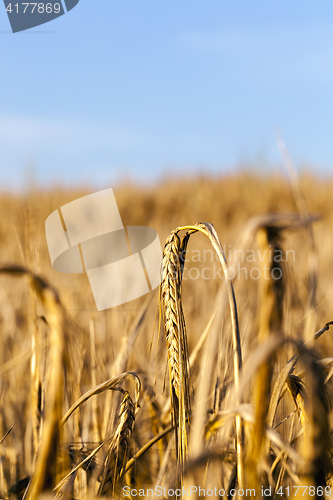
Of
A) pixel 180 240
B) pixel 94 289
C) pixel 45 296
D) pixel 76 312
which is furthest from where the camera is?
pixel 76 312

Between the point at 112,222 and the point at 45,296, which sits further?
the point at 112,222

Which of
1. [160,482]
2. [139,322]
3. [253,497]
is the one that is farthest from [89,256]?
[253,497]

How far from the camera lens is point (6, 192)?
16.7 ft

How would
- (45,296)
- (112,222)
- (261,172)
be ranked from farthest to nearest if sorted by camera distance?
(261,172), (112,222), (45,296)

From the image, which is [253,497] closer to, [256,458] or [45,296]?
[256,458]

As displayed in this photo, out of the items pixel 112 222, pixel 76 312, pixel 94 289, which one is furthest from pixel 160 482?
pixel 112 222

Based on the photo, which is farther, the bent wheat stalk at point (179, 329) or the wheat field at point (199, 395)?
the bent wheat stalk at point (179, 329)

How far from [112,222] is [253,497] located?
3647 millimetres

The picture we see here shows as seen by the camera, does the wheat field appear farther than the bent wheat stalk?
No

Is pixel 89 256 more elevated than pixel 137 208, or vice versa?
pixel 137 208

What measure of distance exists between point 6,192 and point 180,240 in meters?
5.28

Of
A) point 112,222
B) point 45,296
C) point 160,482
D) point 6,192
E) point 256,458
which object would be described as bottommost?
point 160,482

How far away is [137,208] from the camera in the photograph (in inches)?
194

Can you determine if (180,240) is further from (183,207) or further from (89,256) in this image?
(183,207)
